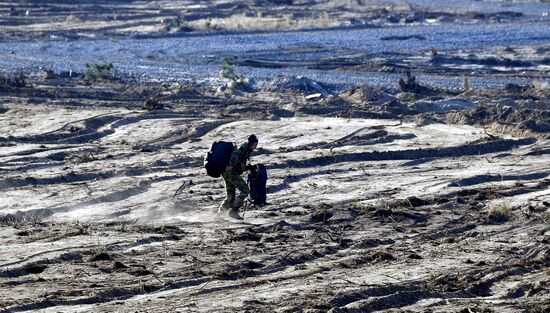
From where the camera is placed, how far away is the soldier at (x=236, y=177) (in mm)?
16422

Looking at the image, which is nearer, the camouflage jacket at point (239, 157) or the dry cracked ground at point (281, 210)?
the dry cracked ground at point (281, 210)

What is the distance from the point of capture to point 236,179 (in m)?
16.6

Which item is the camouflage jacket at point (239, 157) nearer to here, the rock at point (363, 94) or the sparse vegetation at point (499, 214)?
the sparse vegetation at point (499, 214)

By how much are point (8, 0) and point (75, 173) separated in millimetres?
60597

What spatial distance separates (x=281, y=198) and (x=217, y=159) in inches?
94.1

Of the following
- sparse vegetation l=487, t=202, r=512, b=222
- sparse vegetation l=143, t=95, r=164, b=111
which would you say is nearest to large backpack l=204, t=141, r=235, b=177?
sparse vegetation l=487, t=202, r=512, b=222

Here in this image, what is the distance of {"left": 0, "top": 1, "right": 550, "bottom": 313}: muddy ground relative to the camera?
39.1ft

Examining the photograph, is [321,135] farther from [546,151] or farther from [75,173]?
[75,173]

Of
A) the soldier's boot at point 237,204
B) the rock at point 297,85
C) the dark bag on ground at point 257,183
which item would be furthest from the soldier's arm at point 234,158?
the rock at point 297,85

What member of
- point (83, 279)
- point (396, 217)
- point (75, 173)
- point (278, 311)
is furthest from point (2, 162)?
point (278, 311)

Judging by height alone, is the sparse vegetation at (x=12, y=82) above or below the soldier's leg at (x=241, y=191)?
below

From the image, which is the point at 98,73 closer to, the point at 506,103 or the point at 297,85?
the point at 297,85

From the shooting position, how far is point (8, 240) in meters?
14.1

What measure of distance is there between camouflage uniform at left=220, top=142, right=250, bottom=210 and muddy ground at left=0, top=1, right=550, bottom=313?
281 mm
